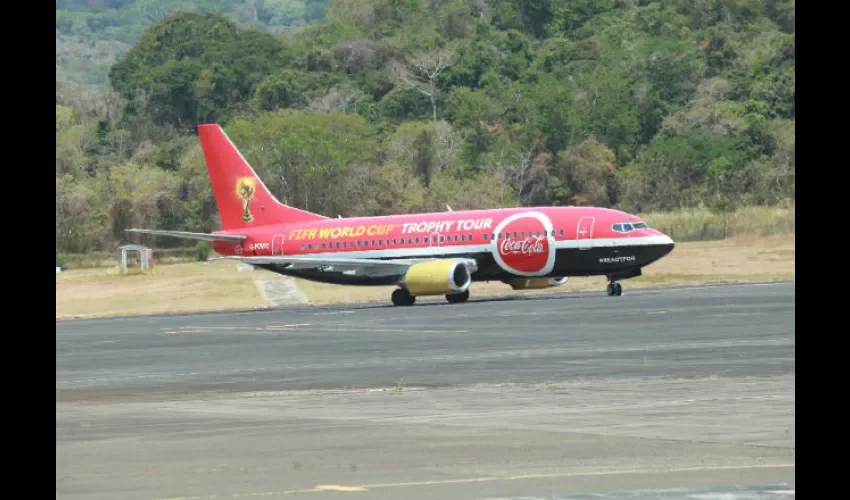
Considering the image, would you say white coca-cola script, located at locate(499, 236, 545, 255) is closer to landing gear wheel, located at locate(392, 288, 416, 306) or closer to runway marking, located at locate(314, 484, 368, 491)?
landing gear wheel, located at locate(392, 288, 416, 306)

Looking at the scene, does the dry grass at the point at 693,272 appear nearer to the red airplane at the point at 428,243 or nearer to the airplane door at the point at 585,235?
the red airplane at the point at 428,243

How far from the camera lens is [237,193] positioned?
65000 mm

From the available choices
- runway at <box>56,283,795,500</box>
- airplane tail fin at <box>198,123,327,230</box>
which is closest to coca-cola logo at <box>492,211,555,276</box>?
airplane tail fin at <box>198,123,327,230</box>

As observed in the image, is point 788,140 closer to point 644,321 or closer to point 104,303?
point 104,303

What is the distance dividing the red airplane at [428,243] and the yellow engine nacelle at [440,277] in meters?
0.03

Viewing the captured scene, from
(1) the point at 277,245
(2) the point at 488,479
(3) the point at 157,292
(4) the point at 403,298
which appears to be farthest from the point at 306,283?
(2) the point at 488,479

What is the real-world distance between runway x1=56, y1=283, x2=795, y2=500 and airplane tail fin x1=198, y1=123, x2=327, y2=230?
22.3 m

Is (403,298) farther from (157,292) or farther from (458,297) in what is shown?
(157,292)

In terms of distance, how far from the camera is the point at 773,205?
324 feet

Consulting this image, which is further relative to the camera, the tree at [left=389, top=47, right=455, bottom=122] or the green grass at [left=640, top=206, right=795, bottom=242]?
the tree at [left=389, top=47, right=455, bottom=122]

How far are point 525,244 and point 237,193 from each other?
47.1 ft

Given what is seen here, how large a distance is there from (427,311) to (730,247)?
2966 cm

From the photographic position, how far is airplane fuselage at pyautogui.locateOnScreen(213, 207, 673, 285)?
54688mm
